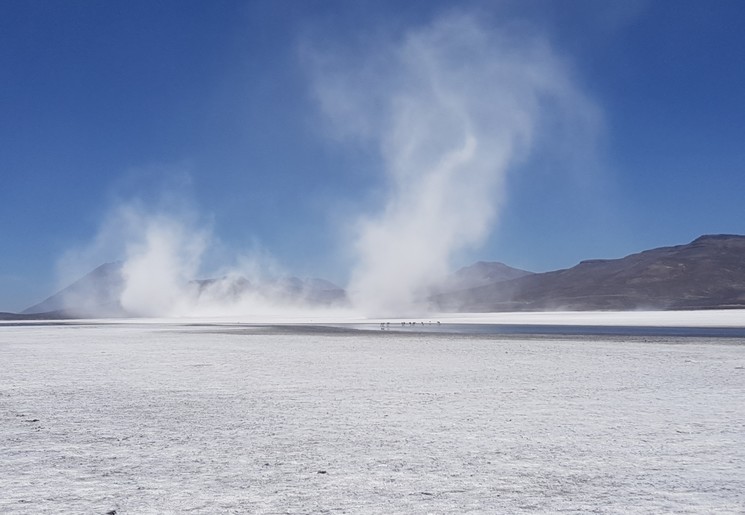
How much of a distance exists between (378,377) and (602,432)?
307 inches

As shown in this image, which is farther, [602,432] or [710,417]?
[710,417]

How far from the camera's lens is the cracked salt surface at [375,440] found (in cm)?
612

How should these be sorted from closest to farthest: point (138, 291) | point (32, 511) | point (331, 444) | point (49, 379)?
point (32, 511)
point (331, 444)
point (49, 379)
point (138, 291)

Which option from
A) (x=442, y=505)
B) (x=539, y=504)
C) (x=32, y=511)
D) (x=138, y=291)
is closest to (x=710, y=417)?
(x=539, y=504)

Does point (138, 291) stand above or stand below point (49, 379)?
above

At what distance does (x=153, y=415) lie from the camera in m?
10.8

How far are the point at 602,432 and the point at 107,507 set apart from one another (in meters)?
6.69

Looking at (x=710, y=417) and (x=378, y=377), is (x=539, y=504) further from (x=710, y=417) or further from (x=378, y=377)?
(x=378, y=377)

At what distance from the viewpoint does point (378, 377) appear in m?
16.2

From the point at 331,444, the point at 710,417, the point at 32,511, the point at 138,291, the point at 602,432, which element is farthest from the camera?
the point at 138,291

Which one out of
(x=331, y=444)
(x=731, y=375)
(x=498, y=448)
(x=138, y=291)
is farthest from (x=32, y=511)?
(x=138, y=291)

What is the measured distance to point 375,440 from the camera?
28.7 feet

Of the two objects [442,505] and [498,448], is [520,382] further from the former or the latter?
[442,505]

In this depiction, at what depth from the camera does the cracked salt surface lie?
241 inches
